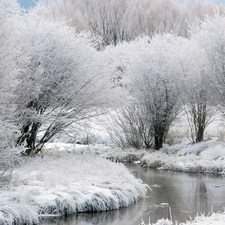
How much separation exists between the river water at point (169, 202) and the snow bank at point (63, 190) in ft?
0.76

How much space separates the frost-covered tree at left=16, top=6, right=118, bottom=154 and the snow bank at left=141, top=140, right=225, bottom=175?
4.11 metres

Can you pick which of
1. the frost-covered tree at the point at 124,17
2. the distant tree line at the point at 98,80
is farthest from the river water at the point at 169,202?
the frost-covered tree at the point at 124,17

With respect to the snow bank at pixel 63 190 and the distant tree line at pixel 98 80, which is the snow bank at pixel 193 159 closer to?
the distant tree line at pixel 98 80

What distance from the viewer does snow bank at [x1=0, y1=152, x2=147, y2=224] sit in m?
8.52

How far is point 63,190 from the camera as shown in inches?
362

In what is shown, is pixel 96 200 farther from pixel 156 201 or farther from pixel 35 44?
pixel 35 44

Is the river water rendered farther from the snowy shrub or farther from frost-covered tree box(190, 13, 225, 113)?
frost-covered tree box(190, 13, 225, 113)

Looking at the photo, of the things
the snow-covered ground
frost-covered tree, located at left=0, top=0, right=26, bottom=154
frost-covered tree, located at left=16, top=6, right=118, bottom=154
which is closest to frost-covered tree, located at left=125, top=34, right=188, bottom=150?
frost-covered tree, located at left=16, top=6, right=118, bottom=154

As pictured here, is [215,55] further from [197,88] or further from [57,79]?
[57,79]

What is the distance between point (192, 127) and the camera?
67.4 ft

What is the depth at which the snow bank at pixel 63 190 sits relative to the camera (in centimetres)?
852

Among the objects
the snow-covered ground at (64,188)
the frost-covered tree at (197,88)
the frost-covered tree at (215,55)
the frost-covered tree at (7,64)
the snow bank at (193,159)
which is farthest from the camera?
the frost-covered tree at (197,88)

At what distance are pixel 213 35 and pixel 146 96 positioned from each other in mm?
4053

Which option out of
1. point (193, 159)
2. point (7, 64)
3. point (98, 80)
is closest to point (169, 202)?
point (7, 64)
